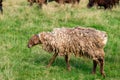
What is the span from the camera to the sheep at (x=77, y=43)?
27.8 feet

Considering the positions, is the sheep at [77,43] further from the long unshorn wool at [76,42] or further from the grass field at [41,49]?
the grass field at [41,49]

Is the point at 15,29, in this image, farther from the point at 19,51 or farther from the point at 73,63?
the point at 73,63

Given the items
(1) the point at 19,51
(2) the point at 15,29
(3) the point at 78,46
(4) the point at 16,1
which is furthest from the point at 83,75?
(4) the point at 16,1

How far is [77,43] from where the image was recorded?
8586 millimetres

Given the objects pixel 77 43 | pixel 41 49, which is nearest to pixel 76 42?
pixel 77 43

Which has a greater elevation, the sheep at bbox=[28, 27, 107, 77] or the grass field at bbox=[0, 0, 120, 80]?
the sheep at bbox=[28, 27, 107, 77]

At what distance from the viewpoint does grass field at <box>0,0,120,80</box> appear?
8266mm

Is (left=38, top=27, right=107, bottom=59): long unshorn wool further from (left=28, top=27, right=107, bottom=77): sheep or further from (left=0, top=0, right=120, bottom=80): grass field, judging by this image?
(left=0, top=0, right=120, bottom=80): grass field

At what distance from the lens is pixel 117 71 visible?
883 centimetres

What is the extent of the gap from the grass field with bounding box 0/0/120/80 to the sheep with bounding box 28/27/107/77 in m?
0.40

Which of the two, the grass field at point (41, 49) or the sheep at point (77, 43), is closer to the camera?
the grass field at point (41, 49)

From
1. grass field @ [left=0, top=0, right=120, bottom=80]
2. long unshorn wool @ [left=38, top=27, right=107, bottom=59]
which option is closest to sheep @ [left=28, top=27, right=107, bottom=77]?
long unshorn wool @ [left=38, top=27, right=107, bottom=59]

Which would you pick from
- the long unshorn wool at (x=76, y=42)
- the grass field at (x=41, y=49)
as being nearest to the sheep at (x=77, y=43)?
the long unshorn wool at (x=76, y=42)

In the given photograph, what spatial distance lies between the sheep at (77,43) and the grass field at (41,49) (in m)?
0.40
